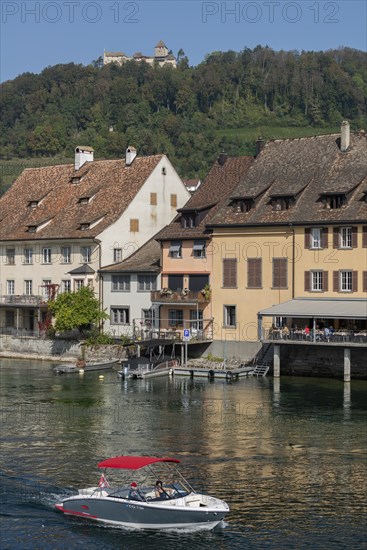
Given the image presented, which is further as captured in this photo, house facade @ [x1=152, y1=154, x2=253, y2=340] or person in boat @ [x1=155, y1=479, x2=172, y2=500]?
house facade @ [x1=152, y1=154, x2=253, y2=340]

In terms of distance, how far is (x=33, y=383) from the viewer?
7212 cm

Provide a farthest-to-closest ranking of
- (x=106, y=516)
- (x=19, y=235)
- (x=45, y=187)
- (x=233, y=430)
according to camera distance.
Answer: (x=45, y=187)
(x=19, y=235)
(x=233, y=430)
(x=106, y=516)

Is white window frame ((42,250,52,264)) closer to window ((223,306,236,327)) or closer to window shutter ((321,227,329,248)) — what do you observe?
window ((223,306,236,327))

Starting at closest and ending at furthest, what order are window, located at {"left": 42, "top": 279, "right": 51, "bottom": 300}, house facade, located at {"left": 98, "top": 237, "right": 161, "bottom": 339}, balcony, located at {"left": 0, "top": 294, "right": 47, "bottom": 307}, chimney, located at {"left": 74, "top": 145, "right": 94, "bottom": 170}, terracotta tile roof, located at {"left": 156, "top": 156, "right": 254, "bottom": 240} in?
terracotta tile roof, located at {"left": 156, "top": 156, "right": 254, "bottom": 240}, house facade, located at {"left": 98, "top": 237, "right": 161, "bottom": 339}, balcony, located at {"left": 0, "top": 294, "right": 47, "bottom": 307}, window, located at {"left": 42, "top": 279, "right": 51, "bottom": 300}, chimney, located at {"left": 74, "top": 145, "right": 94, "bottom": 170}

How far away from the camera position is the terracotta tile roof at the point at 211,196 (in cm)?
8231

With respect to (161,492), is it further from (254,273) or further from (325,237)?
(254,273)

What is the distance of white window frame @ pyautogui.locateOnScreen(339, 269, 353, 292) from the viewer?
241ft

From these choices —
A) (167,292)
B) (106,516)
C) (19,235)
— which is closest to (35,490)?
(106,516)

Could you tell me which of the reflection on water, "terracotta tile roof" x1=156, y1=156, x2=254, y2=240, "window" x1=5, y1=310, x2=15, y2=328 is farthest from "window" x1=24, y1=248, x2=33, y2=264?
the reflection on water

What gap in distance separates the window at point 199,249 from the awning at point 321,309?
9.04 m

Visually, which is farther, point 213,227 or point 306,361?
point 213,227

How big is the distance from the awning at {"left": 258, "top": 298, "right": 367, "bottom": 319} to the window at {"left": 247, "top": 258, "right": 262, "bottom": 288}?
352 cm

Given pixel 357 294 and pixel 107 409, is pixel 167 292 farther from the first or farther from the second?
pixel 107 409

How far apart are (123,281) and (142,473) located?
44919 mm
